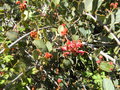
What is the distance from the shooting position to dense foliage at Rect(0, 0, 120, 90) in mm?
1398

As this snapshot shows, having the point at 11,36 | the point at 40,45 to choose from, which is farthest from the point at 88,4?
the point at 11,36

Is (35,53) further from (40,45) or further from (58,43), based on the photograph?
(58,43)

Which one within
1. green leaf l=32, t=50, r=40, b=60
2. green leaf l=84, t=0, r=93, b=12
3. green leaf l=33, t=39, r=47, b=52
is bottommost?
green leaf l=32, t=50, r=40, b=60

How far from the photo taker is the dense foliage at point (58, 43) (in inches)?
55.0

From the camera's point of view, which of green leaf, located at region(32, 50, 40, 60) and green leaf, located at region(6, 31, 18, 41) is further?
green leaf, located at region(6, 31, 18, 41)

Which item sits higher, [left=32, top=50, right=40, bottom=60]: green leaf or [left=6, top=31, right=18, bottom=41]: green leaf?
[left=6, top=31, right=18, bottom=41]: green leaf

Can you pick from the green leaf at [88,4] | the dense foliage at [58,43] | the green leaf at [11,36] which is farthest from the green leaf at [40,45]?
the green leaf at [88,4]

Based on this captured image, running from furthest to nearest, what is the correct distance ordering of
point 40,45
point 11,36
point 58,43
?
point 58,43
point 11,36
point 40,45

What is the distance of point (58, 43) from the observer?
177 cm

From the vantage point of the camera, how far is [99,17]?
4.34ft

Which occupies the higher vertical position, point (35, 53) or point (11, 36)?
point (11, 36)

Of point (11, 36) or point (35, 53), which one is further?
point (11, 36)

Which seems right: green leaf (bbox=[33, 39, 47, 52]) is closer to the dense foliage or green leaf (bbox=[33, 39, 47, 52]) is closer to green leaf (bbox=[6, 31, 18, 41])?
the dense foliage

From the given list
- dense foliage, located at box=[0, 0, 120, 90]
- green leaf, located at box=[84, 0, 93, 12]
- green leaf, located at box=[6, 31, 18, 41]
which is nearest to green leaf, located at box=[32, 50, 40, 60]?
dense foliage, located at box=[0, 0, 120, 90]
